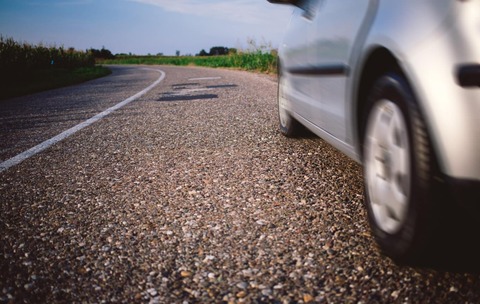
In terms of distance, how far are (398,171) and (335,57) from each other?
800 millimetres

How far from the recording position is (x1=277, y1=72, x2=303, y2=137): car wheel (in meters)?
4.11

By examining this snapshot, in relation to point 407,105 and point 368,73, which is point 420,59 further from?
point 368,73

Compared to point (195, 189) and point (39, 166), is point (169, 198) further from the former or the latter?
point (39, 166)

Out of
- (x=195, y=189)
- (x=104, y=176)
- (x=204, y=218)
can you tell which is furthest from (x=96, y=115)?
(x=204, y=218)

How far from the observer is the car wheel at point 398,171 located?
1506 millimetres

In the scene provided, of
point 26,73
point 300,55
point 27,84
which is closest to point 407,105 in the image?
point 300,55

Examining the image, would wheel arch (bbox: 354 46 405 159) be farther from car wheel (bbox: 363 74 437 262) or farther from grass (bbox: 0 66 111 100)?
grass (bbox: 0 66 111 100)

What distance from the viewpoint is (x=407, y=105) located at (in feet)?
5.14

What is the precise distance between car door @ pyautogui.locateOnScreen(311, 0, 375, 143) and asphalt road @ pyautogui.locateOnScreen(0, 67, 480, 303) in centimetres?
48

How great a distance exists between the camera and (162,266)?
182 cm

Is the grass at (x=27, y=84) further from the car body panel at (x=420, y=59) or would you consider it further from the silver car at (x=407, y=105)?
the silver car at (x=407, y=105)

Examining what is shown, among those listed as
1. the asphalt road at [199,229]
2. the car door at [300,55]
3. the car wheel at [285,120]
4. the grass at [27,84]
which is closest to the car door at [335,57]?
the car door at [300,55]

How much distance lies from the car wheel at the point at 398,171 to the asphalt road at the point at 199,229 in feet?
0.46

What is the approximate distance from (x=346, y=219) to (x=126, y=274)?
1.13 meters
